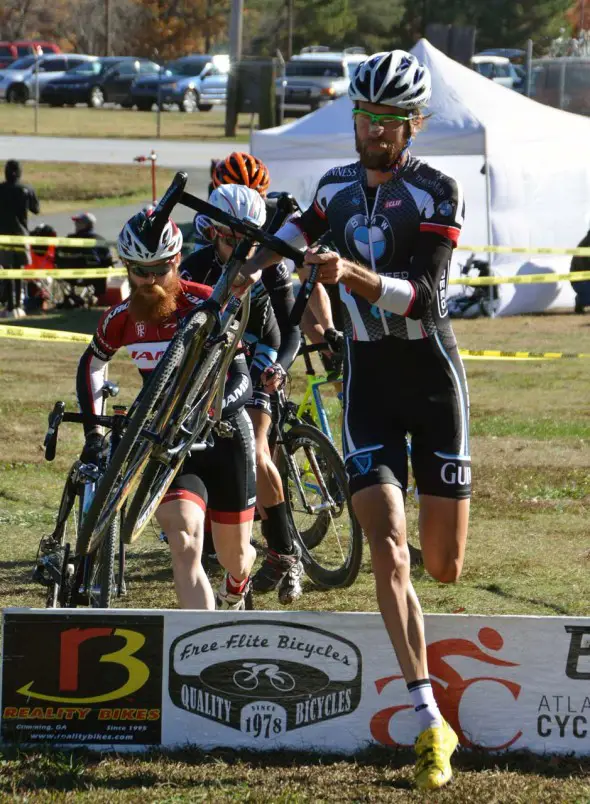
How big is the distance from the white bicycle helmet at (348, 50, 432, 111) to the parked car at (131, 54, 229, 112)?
4409 cm

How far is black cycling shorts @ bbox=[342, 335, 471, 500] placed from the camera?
504 centimetres

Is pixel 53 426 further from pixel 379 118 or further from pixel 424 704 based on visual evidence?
pixel 424 704

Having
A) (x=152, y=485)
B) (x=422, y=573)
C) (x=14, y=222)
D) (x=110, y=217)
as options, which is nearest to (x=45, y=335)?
(x=14, y=222)

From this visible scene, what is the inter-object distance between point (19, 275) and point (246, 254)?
13366 millimetres

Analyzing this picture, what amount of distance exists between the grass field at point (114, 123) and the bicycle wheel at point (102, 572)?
36.3m

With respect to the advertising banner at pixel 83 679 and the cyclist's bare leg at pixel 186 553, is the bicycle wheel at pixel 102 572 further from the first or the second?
the advertising banner at pixel 83 679

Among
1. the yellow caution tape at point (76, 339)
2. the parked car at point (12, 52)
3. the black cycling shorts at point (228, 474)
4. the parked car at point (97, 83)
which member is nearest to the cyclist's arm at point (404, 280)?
the black cycling shorts at point (228, 474)

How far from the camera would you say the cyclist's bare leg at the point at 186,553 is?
5.26 m

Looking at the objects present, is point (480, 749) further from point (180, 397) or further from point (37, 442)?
point (37, 442)

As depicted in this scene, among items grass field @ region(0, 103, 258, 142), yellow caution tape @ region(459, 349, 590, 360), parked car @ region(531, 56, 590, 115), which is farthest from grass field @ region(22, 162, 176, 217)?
yellow caution tape @ region(459, 349, 590, 360)

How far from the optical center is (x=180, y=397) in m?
5.00

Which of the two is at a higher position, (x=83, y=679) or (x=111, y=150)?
(x=83, y=679)

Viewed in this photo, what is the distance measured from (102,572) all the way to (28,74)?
45547mm

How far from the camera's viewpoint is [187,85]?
161 feet
